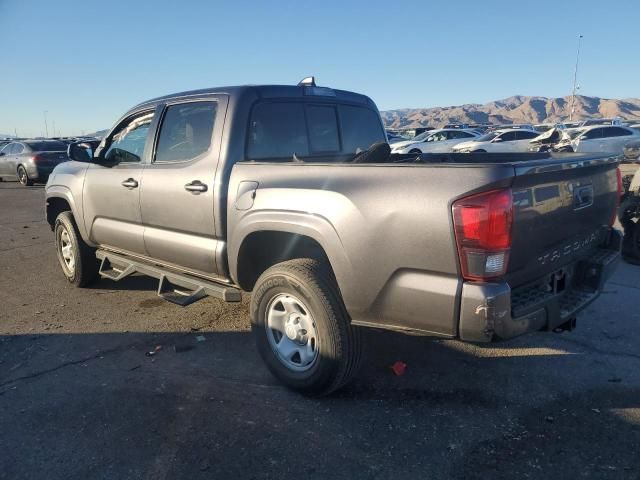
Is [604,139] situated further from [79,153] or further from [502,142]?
[79,153]

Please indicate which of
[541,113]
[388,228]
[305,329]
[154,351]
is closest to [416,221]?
[388,228]

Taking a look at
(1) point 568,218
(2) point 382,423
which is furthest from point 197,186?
(1) point 568,218

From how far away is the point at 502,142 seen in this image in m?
20.2

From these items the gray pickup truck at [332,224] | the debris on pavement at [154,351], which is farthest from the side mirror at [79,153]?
the debris on pavement at [154,351]

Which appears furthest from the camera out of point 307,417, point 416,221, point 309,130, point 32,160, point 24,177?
point 24,177

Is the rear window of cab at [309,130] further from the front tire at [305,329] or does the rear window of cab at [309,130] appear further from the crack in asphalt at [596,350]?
the crack in asphalt at [596,350]

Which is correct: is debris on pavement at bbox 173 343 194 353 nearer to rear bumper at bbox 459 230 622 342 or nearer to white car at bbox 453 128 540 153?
rear bumper at bbox 459 230 622 342

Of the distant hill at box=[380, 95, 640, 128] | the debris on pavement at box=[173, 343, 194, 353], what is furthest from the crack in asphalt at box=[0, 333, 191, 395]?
the distant hill at box=[380, 95, 640, 128]

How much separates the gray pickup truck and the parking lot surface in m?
0.41

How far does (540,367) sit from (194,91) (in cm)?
337

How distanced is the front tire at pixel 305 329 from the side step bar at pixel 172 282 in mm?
460

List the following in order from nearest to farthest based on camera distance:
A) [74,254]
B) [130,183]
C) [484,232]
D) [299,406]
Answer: [484,232] < [299,406] < [130,183] < [74,254]

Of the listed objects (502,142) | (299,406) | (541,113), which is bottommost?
(299,406)

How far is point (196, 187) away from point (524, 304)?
7.64ft
